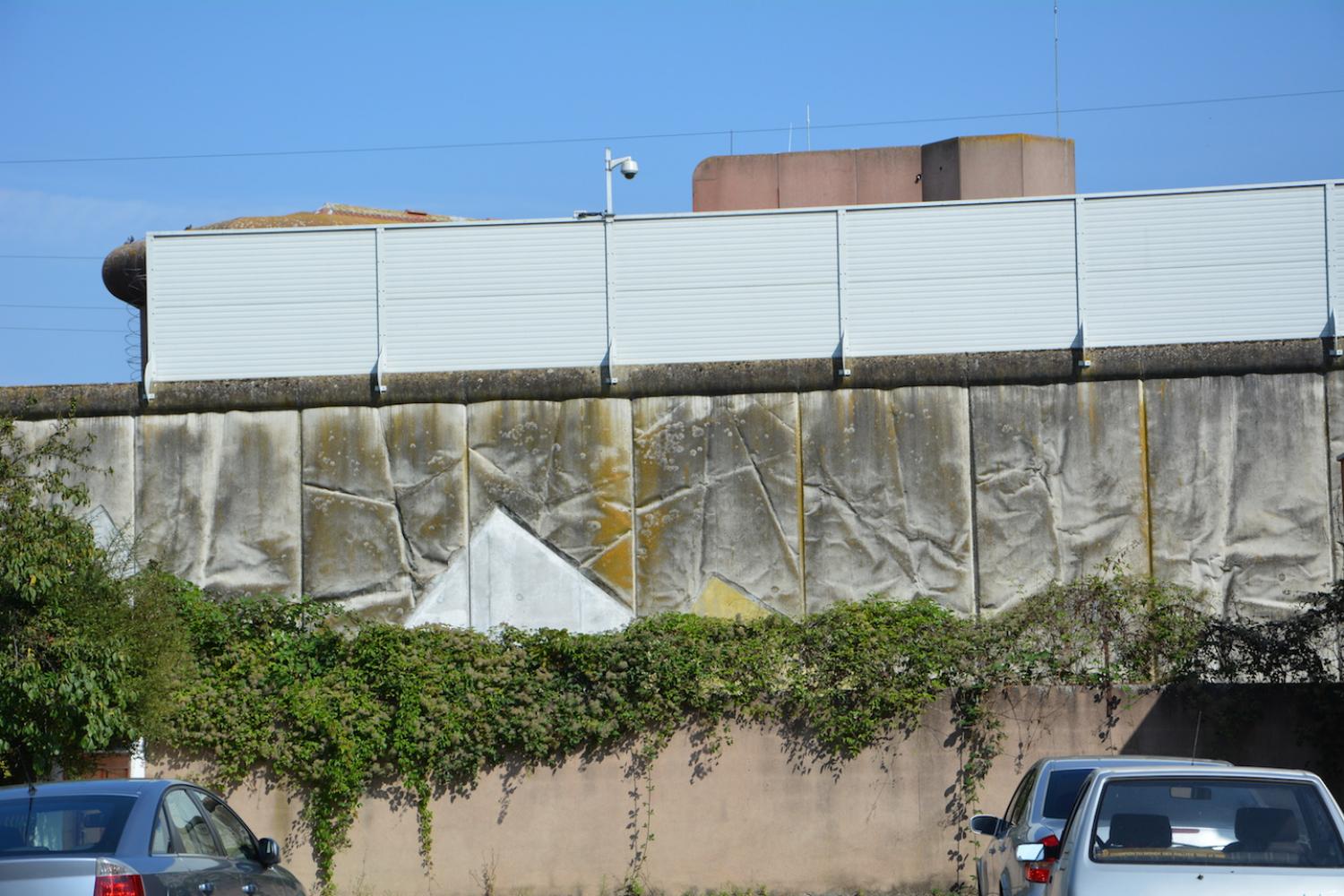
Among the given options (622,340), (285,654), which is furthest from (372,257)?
(285,654)

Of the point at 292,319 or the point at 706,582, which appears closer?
the point at 706,582

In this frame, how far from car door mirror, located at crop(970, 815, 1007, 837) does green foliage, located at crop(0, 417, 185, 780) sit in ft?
24.6

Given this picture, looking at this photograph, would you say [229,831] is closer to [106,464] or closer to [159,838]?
[159,838]

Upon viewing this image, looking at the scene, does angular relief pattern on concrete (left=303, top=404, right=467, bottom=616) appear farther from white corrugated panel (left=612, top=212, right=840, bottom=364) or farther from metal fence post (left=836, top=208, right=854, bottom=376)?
metal fence post (left=836, top=208, right=854, bottom=376)

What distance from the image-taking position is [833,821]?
568 inches

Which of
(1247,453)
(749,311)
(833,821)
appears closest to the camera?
(833,821)

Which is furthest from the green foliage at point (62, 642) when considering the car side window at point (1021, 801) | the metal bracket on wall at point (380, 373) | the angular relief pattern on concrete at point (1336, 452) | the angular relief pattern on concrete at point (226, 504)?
the angular relief pattern on concrete at point (1336, 452)

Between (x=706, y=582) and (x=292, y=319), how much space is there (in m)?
6.65

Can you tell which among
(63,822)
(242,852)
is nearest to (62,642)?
(242,852)

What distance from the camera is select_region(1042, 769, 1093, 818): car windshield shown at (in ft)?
32.9

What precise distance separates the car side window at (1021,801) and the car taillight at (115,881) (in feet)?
19.1

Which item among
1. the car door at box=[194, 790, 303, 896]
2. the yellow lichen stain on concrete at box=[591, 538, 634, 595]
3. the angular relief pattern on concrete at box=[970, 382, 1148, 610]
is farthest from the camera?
the yellow lichen stain on concrete at box=[591, 538, 634, 595]

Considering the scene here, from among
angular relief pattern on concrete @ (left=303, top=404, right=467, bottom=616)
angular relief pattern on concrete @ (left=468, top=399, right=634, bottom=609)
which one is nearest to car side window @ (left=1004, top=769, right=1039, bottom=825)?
angular relief pattern on concrete @ (left=468, top=399, right=634, bottom=609)

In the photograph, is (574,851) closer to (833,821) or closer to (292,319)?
(833,821)
